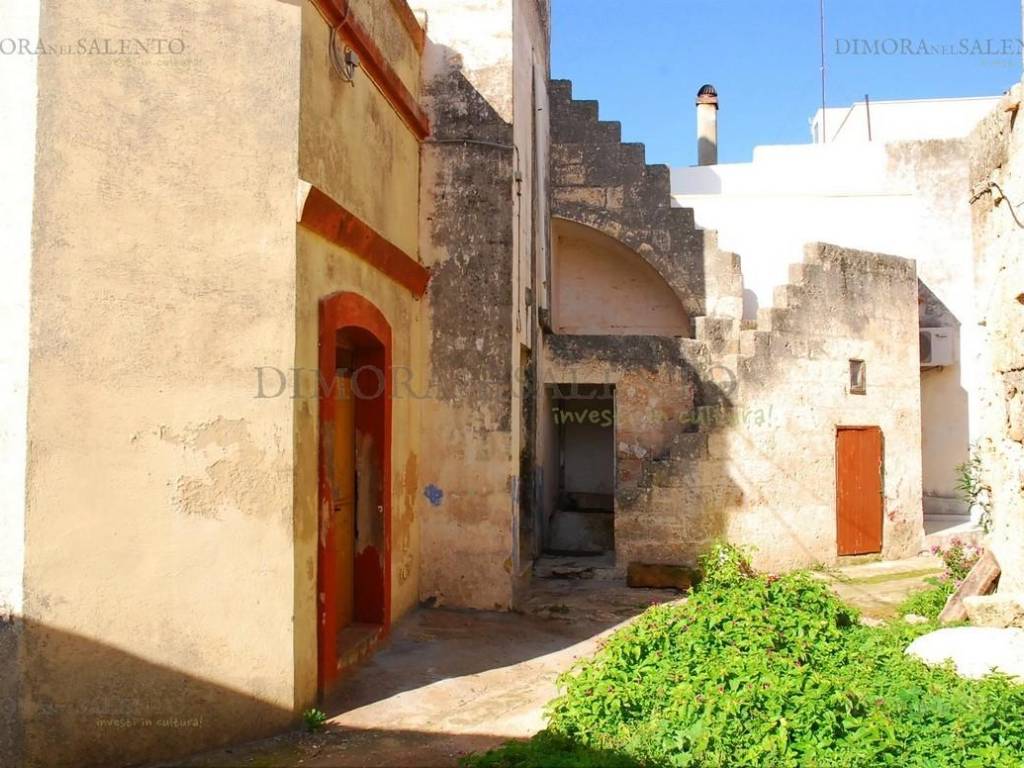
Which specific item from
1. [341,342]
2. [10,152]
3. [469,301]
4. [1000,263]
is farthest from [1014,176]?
[10,152]

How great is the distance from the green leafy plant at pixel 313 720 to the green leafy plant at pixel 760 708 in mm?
1085

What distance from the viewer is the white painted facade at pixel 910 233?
1358 cm

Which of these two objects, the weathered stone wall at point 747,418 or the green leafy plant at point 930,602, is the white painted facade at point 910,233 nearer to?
the weathered stone wall at point 747,418

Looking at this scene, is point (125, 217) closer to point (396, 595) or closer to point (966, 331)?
point (396, 595)

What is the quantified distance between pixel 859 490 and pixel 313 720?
8402 mm

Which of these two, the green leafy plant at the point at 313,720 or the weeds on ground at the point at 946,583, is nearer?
the green leafy plant at the point at 313,720

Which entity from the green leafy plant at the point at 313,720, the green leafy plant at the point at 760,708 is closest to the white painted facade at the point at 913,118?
the green leafy plant at the point at 760,708

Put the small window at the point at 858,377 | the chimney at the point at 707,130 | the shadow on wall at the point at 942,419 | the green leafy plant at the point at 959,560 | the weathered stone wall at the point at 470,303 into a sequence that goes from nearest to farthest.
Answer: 1. the green leafy plant at the point at 959,560
2. the weathered stone wall at the point at 470,303
3. the small window at the point at 858,377
4. the shadow on wall at the point at 942,419
5. the chimney at the point at 707,130

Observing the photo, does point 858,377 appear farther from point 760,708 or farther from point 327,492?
point 327,492

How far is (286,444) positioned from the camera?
16.5ft

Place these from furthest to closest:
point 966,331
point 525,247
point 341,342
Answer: point 966,331, point 525,247, point 341,342

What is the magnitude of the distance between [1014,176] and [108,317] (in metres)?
6.56

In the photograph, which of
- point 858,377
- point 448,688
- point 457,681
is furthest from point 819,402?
point 448,688

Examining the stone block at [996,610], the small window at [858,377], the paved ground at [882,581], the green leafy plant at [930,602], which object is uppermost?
the small window at [858,377]
